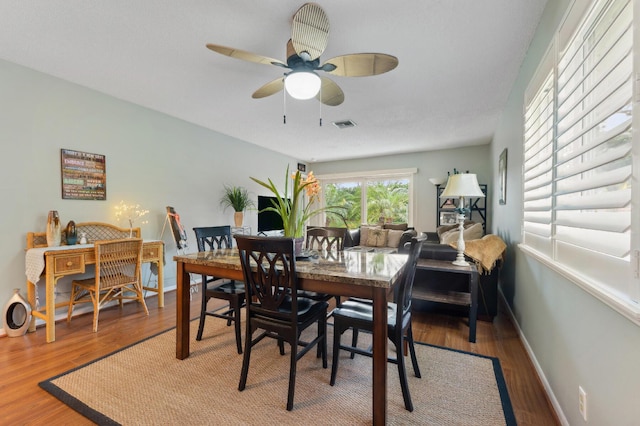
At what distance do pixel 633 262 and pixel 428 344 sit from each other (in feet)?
5.81

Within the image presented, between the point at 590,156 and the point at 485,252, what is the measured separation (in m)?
1.66

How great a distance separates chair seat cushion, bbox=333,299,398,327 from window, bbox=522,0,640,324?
922 millimetres

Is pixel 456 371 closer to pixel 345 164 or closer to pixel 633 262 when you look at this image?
pixel 633 262

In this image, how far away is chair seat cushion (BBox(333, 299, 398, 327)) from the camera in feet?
5.57

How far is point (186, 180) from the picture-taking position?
13.9ft

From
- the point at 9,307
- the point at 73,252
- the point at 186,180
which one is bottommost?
the point at 9,307

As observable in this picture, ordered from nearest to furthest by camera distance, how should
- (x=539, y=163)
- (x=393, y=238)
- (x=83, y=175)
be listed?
(x=539, y=163), (x=83, y=175), (x=393, y=238)

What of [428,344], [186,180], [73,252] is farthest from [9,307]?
[428,344]

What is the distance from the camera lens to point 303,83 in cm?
196

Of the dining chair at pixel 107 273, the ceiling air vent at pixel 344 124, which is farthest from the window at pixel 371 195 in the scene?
the dining chair at pixel 107 273

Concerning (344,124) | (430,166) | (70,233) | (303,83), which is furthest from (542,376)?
(430,166)

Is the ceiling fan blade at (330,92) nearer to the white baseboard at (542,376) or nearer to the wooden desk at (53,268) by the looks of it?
the white baseboard at (542,376)

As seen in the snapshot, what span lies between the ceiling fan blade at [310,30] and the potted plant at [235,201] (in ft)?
10.8

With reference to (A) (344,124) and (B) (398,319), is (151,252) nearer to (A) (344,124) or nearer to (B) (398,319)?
(B) (398,319)
